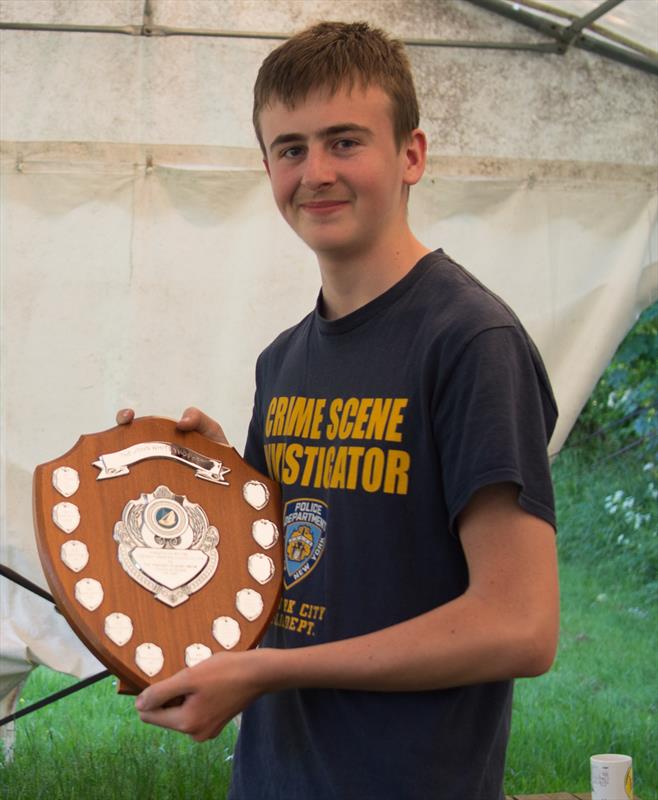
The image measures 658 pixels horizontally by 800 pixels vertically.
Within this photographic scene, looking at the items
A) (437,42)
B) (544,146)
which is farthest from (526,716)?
(437,42)

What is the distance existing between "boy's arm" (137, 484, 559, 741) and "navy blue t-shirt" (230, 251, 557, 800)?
0.04 m

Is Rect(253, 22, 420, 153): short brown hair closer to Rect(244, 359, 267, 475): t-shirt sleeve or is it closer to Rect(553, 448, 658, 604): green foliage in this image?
Rect(244, 359, 267, 475): t-shirt sleeve

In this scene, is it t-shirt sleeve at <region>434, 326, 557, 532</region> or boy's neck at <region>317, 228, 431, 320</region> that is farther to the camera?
boy's neck at <region>317, 228, 431, 320</region>

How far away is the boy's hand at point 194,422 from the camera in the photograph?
169 centimetres

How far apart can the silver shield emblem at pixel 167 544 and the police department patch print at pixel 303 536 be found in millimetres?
115

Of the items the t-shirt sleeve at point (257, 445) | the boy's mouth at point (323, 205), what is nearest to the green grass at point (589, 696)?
the t-shirt sleeve at point (257, 445)

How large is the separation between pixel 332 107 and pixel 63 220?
2.08 m

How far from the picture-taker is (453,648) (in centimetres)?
126

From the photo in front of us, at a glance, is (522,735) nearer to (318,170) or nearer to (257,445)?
(257,445)

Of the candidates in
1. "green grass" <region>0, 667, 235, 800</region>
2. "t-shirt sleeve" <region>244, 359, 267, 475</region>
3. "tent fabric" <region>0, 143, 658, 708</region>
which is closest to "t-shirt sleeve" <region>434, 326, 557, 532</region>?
"t-shirt sleeve" <region>244, 359, 267, 475</region>

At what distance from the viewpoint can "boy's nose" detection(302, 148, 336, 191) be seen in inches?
56.2

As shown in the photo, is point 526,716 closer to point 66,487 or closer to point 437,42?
point 437,42

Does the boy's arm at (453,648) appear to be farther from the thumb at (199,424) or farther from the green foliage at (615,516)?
the green foliage at (615,516)

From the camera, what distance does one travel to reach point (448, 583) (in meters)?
1.36
